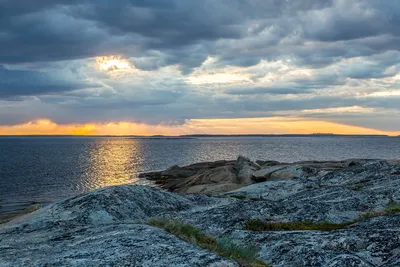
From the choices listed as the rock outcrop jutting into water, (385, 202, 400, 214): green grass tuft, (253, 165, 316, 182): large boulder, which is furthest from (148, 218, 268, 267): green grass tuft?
(253, 165, 316, 182): large boulder

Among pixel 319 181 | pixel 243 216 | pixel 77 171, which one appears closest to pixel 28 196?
pixel 77 171

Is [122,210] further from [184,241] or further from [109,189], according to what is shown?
[184,241]

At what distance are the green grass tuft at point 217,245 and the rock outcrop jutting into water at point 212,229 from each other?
280mm

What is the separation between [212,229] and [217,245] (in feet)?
8.96

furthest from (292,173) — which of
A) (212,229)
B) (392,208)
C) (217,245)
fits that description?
(217,245)

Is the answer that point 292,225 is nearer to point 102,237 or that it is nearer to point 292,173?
point 102,237

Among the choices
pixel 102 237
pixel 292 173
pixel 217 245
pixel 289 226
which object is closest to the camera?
pixel 217 245

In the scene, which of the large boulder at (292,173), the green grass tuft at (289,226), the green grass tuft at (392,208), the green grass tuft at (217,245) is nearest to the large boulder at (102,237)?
the green grass tuft at (217,245)

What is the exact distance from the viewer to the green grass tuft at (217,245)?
759 cm

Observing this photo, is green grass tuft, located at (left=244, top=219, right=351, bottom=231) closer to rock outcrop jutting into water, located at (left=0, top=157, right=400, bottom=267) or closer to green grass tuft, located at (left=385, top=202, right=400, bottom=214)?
rock outcrop jutting into water, located at (left=0, top=157, right=400, bottom=267)

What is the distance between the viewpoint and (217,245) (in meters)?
8.21

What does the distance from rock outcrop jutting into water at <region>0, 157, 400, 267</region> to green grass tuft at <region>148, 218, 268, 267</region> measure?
280 mm

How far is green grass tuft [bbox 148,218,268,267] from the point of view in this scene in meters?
7.59

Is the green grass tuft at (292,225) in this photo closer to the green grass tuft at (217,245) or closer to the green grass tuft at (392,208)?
the green grass tuft at (392,208)
